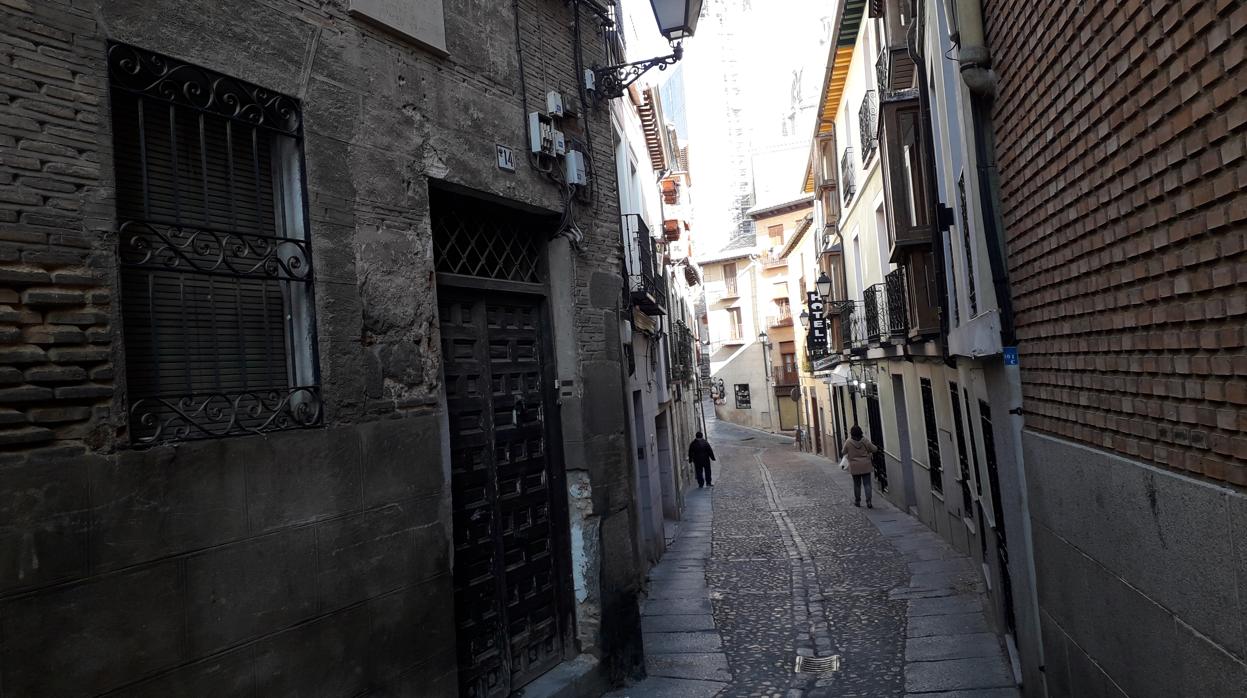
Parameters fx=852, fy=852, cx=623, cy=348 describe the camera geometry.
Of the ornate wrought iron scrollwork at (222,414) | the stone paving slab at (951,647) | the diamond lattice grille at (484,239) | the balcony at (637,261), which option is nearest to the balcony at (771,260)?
the balcony at (637,261)

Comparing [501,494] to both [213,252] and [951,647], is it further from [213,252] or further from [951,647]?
[951,647]

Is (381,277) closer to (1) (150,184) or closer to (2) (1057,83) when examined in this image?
(1) (150,184)

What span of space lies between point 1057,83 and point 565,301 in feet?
13.1

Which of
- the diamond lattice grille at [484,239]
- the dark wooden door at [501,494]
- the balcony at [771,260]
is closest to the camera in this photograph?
the dark wooden door at [501,494]

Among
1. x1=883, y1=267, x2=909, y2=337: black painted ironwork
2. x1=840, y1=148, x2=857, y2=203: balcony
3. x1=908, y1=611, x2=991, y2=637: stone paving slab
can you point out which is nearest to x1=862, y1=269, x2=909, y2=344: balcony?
x1=883, y1=267, x2=909, y2=337: black painted ironwork

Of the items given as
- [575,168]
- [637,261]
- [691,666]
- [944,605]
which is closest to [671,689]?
[691,666]

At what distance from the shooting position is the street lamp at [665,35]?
742cm

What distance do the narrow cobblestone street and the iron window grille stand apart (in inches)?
161

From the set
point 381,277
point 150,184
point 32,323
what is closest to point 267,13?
point 150,184

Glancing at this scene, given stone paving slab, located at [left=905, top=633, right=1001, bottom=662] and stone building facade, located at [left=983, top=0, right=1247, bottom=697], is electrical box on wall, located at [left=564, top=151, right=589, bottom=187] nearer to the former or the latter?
stone building facade, located at [left=983, top=0, right=1247, bottom=697]

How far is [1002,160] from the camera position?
5.63 m

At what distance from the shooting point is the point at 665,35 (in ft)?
25.0

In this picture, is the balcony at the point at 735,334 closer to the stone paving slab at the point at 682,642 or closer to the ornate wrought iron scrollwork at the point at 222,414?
the stone paving slab at the point at 682,642

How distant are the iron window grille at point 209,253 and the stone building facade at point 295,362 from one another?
0.02 meters
